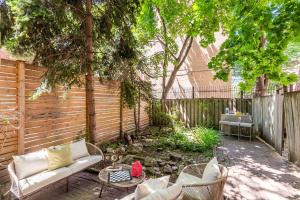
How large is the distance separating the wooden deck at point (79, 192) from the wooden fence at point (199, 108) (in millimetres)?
6605

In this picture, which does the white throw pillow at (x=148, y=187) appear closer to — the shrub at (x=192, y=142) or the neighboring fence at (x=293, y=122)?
the neighboring fence at (x=293, y=122)

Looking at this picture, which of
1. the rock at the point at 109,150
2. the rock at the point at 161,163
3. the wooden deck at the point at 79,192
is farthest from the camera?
the rock at the point at 109,150

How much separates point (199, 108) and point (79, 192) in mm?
7548

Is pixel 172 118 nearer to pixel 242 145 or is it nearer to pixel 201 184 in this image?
pixel 242 145

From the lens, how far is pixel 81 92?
5828 mm

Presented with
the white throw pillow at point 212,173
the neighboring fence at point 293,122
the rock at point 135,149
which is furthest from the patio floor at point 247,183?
the rock at point 135,149

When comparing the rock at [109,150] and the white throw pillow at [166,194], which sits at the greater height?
the white throw pillow at [166,194]

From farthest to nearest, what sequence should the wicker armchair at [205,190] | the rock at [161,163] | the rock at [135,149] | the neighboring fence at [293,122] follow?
the rock at [135,149]
the rock at [161,163]
the neighboring fence at [293,122]
the wicker armchair at [205,190]

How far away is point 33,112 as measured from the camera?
4.31 m

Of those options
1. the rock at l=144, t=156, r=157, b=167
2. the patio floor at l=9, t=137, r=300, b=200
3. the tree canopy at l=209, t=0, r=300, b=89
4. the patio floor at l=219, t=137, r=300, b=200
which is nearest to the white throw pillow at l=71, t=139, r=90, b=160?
the patio floor at l=9, t=137, r=300, b=200

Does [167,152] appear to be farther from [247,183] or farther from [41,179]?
[41,179]

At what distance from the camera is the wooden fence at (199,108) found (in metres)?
9.56

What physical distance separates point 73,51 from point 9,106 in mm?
1760

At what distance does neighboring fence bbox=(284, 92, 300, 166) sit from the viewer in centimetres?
463
